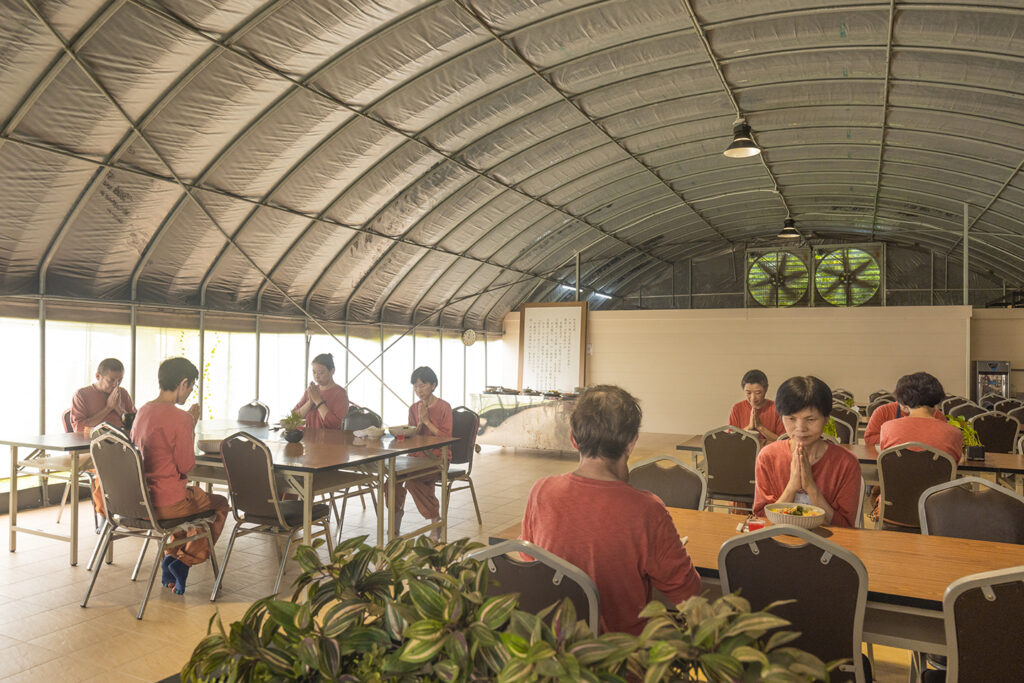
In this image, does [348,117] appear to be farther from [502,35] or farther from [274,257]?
[274,257]

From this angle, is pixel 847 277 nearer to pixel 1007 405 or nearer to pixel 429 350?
pixel 1007 405

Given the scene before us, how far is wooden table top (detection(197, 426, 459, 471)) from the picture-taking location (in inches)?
174

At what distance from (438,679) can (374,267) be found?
1140 centimetres

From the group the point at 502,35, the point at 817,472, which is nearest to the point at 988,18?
the point at 502,35

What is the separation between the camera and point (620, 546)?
76.5 inches

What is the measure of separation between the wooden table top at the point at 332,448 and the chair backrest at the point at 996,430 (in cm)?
511

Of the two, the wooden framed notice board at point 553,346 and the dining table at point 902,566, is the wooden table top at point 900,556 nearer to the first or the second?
the dining table at point 902,566

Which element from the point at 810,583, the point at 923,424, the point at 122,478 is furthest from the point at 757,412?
the point at 122,478

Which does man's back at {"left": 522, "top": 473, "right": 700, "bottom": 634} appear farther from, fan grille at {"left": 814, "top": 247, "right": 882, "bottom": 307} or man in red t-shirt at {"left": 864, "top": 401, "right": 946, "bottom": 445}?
fan grille at {"left": 814, "top": 247, "right": 882, "bottom": 307}

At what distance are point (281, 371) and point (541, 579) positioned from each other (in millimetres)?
9656

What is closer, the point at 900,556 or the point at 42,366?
the point at 900,556

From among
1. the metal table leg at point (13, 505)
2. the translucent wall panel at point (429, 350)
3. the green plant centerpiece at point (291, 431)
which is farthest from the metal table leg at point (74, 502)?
the translucent wall panel at point (429, 350)

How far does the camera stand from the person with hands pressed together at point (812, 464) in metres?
3.02

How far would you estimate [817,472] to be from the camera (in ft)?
10.1
